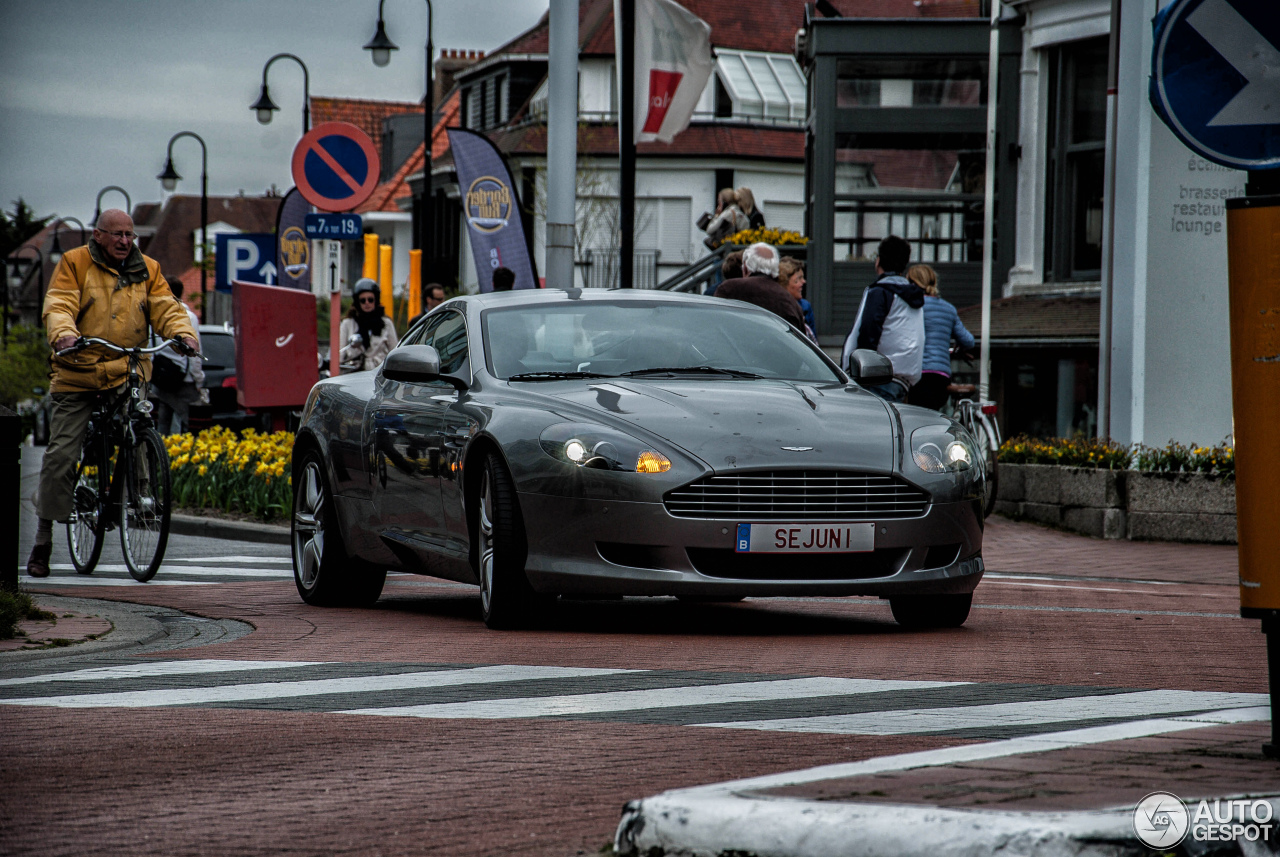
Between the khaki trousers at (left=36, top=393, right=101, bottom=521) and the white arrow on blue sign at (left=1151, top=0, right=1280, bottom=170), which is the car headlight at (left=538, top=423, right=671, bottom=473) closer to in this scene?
the white arrow on blue sign at (left=1151, top=0, right=1280, bottom=170)

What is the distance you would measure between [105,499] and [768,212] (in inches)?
1804

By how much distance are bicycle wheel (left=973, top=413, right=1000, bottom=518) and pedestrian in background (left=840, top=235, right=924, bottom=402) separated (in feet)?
3.77

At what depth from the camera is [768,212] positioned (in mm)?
55750

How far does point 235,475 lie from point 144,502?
17.3 ft

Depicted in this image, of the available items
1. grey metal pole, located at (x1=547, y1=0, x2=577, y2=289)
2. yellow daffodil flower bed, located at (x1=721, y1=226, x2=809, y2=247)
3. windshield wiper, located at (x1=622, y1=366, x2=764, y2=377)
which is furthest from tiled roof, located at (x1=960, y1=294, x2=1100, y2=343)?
windshield wiper, located at (x1=622, y1=366, x2=764, y2=377)

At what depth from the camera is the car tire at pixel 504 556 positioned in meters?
8.01

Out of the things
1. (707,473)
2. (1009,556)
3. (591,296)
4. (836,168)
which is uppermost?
(836,168)

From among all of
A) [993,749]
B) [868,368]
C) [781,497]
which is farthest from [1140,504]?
[993,749]

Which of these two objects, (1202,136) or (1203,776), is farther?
(1202,136)

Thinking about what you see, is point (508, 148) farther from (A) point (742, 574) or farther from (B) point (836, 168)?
(A) point (742, 574)

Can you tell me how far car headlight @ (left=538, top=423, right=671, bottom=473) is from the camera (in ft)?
25.4

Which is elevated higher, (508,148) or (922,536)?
(508,148)

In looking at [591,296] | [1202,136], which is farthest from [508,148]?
[1202,136]

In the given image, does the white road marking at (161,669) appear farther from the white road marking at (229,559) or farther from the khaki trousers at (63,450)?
the white road marking at (229,559)
